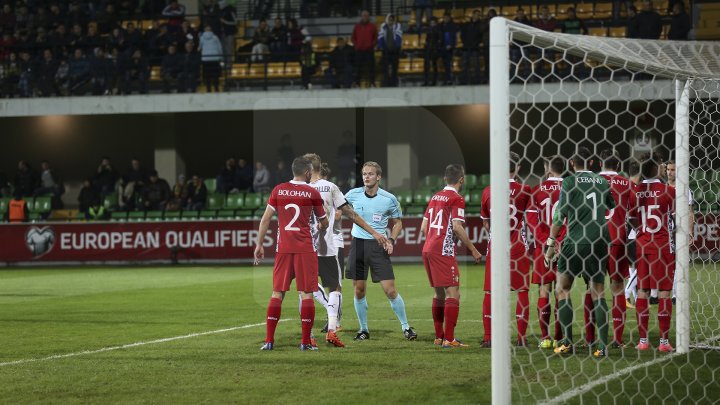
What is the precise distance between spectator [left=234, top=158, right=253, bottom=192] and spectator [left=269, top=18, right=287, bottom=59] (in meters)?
3.25

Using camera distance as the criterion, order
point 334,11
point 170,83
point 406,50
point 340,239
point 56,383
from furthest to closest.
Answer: point 334,11, point 170,83, point 406,50, point 340,239, point 56,383

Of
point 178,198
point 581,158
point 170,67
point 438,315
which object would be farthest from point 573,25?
point 581,158

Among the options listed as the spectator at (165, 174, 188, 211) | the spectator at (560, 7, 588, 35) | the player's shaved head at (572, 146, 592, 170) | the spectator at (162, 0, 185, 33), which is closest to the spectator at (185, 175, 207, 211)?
the spectator at (165, 174, 188, 211)

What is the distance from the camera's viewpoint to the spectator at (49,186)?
28.6 metres

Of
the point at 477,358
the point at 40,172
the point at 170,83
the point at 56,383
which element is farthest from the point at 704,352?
the point at 40,172

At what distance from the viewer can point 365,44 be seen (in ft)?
85.4

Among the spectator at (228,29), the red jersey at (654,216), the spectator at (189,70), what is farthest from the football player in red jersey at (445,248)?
the spectator at (228,29)

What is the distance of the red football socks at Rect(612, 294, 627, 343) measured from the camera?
29.9 ft

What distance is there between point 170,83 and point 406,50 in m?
7.00

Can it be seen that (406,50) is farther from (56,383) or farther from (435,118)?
(56,383)

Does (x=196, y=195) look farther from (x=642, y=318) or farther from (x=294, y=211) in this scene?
(x=642, y=318)

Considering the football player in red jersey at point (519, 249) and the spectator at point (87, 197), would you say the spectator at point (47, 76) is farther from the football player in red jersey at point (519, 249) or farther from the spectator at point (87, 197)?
the football player in red jersey at point (519, 249)

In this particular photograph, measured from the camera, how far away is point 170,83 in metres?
28.0

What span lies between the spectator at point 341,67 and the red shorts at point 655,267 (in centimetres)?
1697
